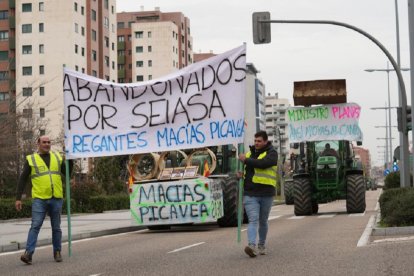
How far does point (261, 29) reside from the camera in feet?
71.9

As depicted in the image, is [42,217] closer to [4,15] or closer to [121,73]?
[4,15]

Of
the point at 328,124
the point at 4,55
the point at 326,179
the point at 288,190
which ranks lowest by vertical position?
the point at 288,190

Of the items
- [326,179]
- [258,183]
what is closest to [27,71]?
[326,179]

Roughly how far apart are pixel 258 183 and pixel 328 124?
55.1 feet

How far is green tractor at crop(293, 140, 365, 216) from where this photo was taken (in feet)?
87.1

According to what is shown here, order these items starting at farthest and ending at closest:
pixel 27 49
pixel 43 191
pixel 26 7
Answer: pixel 27 49, pixel 26 7, pixel 43 191

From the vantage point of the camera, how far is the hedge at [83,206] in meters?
29.0

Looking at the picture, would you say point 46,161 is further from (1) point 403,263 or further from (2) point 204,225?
(2) point 204,225

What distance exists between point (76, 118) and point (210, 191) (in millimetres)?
6017

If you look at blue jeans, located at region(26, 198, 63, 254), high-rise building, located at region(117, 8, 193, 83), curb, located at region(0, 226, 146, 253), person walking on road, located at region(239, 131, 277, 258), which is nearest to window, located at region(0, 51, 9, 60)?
high-rise building, located at region(117, 8, 193, 83)

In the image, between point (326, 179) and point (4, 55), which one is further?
point (4, 55)

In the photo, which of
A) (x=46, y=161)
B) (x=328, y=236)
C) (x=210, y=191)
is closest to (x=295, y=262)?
(x=46, y=161)

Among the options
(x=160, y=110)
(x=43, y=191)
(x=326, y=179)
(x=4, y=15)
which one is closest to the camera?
(x=43, y=191)

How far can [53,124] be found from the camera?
281 feet
